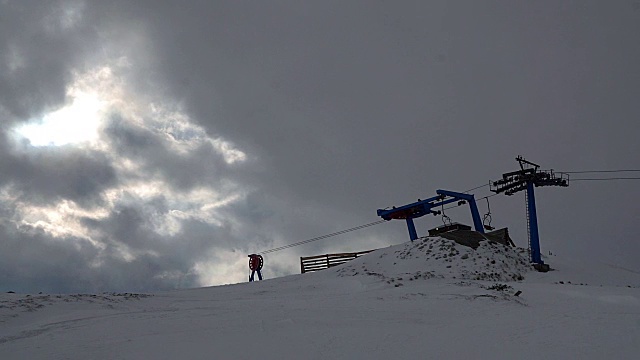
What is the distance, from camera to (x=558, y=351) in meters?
7.22

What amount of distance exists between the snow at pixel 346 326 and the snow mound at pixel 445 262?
607 centimetres

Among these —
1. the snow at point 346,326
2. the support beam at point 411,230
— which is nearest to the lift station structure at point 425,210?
the support beam at point 411,230

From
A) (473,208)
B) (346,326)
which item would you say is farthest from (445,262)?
(346,326)

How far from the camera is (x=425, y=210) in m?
32.3

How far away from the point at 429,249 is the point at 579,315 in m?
14.4

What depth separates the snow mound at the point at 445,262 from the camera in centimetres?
2163

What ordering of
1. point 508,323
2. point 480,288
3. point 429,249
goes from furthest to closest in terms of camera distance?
point 429,249 → point 480,288 → point 508,323

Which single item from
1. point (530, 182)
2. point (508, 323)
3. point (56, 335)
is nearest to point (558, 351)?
point (508, 323)

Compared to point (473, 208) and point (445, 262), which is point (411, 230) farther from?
point (445, 262)

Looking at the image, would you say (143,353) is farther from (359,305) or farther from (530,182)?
(530,182)

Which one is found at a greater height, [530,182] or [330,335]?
[530,182]

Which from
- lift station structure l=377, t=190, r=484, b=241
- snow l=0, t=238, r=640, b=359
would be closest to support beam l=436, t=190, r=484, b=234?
lift station structure l=377, t=190, r=484, b=241

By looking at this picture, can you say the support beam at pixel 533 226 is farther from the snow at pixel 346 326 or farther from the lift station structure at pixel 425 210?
the snow at pixel 346 326

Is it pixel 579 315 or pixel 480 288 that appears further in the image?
pixel 480 288
